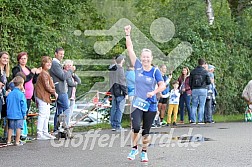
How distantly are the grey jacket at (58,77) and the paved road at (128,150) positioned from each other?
1193 mm

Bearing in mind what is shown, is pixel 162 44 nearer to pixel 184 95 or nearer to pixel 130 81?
pixel 184 95

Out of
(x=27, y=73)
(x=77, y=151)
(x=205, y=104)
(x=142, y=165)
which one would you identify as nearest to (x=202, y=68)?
(x=205, y=104)

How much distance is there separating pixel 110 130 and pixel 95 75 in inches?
269

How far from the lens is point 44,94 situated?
14.1 meters

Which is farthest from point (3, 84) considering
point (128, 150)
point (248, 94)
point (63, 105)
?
point (248, 94)

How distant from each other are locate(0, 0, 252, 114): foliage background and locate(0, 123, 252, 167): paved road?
12.9 feet

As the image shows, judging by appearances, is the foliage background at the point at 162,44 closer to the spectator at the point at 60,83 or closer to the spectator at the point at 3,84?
the spectator at the point at 60,83

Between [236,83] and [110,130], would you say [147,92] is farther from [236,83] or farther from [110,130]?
[236,83]

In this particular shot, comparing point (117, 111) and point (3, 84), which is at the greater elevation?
point (3, 84)

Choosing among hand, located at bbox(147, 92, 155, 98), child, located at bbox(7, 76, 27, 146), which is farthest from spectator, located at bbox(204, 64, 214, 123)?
hand, located at bbox(147, 92, 155, 98)

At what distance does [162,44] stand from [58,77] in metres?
7.82

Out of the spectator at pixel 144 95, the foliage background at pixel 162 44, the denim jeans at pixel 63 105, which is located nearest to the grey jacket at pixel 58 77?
the denim jeans at pixel 63 105

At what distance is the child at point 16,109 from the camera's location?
1267 centimetres

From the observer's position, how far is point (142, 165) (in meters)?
9.59
